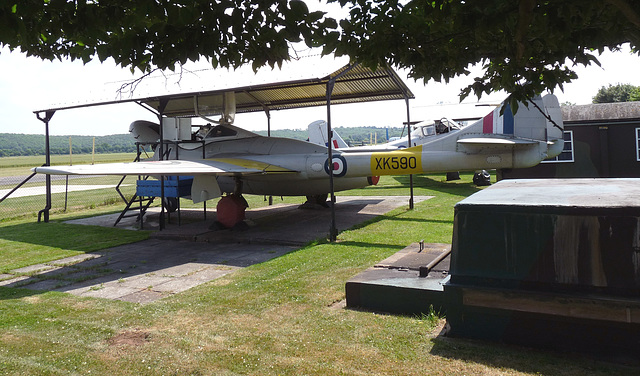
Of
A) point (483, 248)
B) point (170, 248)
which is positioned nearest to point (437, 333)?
point (483, 248)

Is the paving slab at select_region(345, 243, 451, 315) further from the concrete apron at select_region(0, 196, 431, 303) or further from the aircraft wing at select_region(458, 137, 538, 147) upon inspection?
the aircraft wing at select_region(458, 137, 538, 147)

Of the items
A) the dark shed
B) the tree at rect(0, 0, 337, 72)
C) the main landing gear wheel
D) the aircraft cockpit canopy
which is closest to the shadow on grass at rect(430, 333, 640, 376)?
the tree at rect(0, 0, 337, 72)

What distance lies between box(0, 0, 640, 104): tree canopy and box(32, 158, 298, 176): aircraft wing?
5956 millimetres

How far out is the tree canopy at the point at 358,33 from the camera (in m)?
3.52

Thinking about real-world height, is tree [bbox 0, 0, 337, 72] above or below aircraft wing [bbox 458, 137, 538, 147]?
above

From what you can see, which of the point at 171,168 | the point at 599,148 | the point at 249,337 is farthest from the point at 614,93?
the point at 249,337

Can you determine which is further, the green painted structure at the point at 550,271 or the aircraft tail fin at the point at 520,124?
the aircraft tail fin at the point at 520,124

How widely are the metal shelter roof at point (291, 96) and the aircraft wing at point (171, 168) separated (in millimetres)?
1921

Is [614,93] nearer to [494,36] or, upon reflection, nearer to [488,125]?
[488,125]

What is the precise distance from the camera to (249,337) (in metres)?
5.18

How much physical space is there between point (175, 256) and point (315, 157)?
512cm

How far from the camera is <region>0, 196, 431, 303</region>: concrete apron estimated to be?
781cm

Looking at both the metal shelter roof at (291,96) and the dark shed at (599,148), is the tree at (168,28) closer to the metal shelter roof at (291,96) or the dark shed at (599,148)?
the metal shelter roof at (291,96)

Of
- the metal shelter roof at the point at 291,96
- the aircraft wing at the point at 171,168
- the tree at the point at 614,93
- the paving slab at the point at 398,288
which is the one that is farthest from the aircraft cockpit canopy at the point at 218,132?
the tree at the point at 614,93
